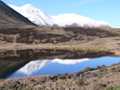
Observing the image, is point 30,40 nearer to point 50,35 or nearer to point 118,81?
point 50,35

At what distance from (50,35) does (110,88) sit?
141995mm

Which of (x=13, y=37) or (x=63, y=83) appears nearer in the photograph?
(x=63, y=83)

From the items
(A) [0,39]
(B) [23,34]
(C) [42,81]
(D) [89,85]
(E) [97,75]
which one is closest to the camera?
(D) [89,85]

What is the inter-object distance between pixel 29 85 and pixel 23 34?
136 meters

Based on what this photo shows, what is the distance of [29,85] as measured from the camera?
25.8 m

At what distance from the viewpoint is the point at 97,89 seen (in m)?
22.9

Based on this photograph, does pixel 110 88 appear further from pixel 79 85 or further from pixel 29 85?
pixel 29 85

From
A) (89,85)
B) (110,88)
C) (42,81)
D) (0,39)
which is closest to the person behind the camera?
(110,88)

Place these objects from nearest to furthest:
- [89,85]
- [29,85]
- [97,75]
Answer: [89,85], [29,85], [97,75]

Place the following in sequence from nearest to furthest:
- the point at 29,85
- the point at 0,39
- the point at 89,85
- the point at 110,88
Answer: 1. the point at 110,88
2. the point at 89,85
3. the point at 29,85
4. the point at 0,39

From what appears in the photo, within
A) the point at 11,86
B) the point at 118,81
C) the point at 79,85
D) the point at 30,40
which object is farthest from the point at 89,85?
the point at 30,40

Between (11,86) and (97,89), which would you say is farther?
(11,86)

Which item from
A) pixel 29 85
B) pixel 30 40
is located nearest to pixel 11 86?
pixel 29 85

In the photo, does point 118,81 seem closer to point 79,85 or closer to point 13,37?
point 79,85
